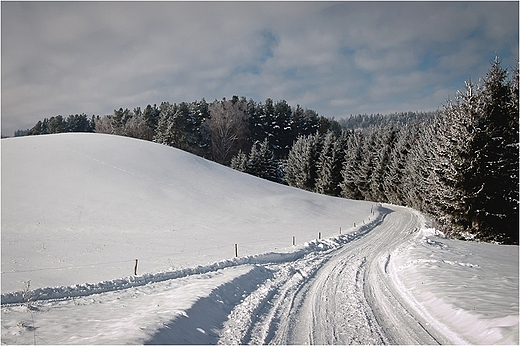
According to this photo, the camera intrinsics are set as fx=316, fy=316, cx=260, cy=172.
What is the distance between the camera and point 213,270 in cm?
1531

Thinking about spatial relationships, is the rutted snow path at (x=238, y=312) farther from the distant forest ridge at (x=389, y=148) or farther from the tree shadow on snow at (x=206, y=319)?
the distant forest ridge at (x=389, y=148)

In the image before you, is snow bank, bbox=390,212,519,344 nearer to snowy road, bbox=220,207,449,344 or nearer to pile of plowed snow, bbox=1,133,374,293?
snowy road, bbox=220,207,449,344

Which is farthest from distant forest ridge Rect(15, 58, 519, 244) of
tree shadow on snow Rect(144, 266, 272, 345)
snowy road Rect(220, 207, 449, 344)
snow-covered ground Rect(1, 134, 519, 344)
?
tree shadow on snow Rect(144, 266, 272, 345)

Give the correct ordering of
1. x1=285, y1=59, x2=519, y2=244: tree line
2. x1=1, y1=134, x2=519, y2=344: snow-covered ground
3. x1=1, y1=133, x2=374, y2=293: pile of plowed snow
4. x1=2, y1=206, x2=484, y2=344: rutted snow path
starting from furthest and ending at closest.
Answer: x1=285, y1=59, x2=519, y2=244: tree line < x1=1, y1=133, x2=374, y2=293: pile of plowed snow < x1=1, y1=134, x2=519, y2=344: snow-covered ground < x1=2, y1=206, x2=484, y2=344: rutted snow path

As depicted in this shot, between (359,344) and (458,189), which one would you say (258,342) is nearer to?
(359,344)

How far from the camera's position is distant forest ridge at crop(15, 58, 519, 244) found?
22734 mm

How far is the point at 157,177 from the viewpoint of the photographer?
41125 millimetres

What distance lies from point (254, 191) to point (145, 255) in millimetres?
25544

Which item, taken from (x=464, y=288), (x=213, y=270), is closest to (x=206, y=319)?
(x=213, y=270)

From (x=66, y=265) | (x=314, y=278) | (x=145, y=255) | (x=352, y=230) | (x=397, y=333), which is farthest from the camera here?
(x=352, y=230)

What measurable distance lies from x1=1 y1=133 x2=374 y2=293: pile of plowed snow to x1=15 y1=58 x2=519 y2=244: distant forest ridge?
10.4 m

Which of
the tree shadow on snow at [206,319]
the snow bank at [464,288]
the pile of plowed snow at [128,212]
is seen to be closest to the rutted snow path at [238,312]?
the tree shadow on snow at [206,319]

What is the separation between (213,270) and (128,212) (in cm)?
1887

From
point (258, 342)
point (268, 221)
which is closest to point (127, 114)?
point (268, 221)
